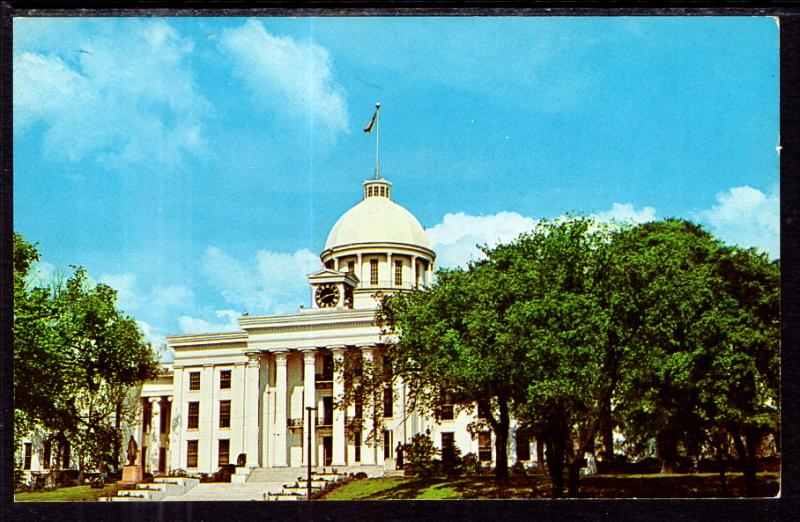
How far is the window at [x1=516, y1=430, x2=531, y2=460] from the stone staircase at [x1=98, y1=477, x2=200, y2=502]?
879 centimetres

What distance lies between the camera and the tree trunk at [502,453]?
80.6 feet

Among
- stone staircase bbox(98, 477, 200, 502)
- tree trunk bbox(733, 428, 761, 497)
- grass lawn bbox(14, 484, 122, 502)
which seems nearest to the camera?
tree trunk bbox(733, 428, 761, 497)

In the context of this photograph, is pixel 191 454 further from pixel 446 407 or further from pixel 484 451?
pixel 446 407

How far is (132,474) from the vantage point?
27875 mm

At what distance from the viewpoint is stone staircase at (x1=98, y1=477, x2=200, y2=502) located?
2577 cm

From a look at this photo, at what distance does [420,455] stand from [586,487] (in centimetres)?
683

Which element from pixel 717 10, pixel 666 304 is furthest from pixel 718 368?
pixel 717 10

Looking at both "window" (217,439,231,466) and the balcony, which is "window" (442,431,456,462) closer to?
the balcony

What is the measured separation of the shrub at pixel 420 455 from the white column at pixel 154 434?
7662 mm

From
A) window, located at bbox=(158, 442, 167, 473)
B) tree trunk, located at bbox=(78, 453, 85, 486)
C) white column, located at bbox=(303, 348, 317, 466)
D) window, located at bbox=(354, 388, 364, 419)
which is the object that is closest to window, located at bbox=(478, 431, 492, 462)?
window, located at bbox=(354, 388, 364, 419)

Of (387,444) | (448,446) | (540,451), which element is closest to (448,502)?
(540,451)

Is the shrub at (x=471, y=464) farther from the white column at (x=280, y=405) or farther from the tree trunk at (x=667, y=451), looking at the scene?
the white column at (x=280, y=405)

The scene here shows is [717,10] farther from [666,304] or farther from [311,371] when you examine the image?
[311,371]

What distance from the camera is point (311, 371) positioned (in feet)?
132
